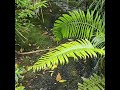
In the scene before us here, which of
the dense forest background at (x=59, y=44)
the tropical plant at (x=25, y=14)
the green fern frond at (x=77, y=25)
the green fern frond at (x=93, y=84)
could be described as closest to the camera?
the green fern frond at (x=93, y=84)

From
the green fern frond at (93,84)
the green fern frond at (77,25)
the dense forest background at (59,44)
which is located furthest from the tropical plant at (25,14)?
the green fern frond at (93,84)

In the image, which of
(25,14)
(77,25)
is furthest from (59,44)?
(77,25)

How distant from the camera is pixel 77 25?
198 centimetres

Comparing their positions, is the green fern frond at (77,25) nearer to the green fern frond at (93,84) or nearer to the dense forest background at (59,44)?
the dense forest background at (59,44)

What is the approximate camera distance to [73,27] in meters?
1.96

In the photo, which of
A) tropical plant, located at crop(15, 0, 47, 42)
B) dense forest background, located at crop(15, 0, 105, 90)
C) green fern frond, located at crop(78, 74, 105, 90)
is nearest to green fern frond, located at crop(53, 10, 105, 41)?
dense forest background, located at crop(15, 0, 105, 90)

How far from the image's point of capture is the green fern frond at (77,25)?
1919 mm

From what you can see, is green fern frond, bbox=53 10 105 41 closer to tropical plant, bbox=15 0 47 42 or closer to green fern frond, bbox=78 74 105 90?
green fern frond, bbox=78 74 105 90

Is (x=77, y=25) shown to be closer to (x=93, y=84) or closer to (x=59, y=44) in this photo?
(x=93, y=84)

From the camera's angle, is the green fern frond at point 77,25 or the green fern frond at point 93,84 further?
the green fern frond at point 77,25
